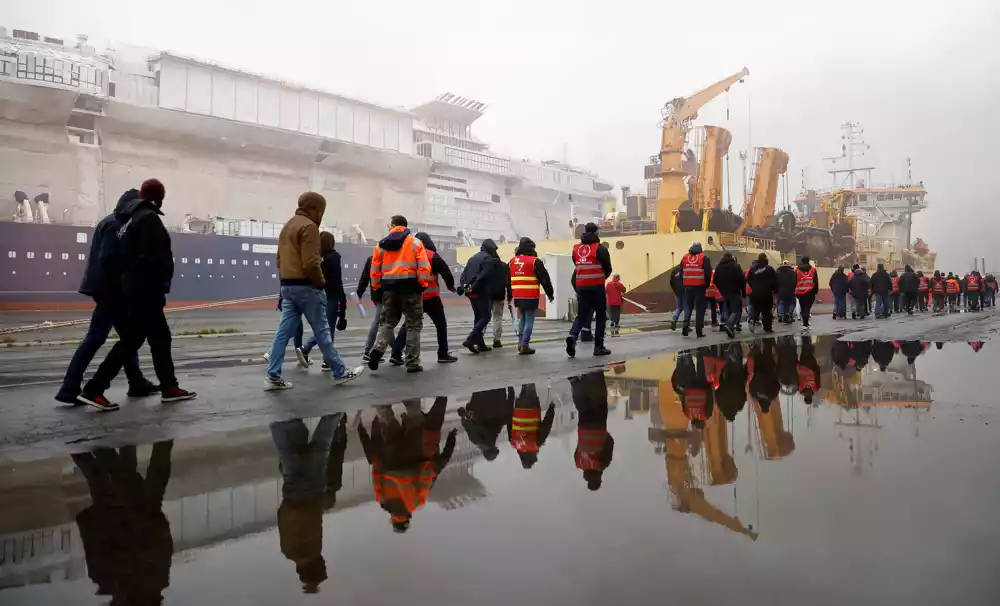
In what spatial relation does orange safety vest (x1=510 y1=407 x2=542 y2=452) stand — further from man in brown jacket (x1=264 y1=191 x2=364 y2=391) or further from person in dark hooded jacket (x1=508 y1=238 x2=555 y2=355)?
person in dark hooded jacket (x1=508 y1=238 x2=555 y2=355)

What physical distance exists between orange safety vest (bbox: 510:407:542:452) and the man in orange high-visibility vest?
216 cm

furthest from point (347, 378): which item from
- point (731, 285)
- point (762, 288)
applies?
point (762, 288)

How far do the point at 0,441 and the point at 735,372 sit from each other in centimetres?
538

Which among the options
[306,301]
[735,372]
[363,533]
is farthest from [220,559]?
[735,372]

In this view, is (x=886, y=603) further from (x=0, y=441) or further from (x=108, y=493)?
(x=0, y=441)

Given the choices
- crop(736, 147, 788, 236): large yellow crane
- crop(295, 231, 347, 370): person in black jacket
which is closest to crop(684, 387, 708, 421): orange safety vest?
crop(295, 231, 347, 370): person in black jacket

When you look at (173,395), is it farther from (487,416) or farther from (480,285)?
(480,285)

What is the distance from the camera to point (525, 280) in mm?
8078

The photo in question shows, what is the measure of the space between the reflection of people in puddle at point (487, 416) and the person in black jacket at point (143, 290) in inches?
82.5

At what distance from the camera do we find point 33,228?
2738cm

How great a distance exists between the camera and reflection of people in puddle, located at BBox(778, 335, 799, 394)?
502 centimetres

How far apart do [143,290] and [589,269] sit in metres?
4.71

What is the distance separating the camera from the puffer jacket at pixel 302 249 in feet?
16.5

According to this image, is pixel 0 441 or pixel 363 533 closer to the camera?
pixel 363 533
